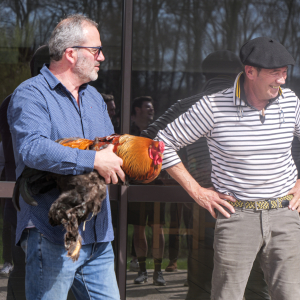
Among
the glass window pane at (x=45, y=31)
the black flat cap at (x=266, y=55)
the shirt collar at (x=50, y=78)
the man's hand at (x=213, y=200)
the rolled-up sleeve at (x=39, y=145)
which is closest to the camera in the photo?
the rolled-up sleeve at (x=39, y=145)

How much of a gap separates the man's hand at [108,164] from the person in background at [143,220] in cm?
139

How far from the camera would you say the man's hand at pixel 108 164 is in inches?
66.6

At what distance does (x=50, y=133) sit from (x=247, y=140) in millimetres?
1140

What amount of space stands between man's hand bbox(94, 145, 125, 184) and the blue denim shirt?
31 millimetres

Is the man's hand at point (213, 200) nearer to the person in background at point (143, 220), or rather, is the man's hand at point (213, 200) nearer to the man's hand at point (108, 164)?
the person in background at point (143, 220)

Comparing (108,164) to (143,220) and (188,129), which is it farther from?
(143,220)

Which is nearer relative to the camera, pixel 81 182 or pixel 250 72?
pixel 81 182

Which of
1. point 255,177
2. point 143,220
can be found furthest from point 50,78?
point 143,220

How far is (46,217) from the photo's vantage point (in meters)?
1.86

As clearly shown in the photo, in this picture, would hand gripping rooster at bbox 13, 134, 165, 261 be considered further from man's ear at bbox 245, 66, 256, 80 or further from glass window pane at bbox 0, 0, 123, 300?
glass window pane at bbox 0, 0, 123, 300

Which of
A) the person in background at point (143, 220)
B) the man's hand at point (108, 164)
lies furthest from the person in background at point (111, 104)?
the man's hand at point (108, 164)

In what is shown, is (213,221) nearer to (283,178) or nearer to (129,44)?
(283,178)

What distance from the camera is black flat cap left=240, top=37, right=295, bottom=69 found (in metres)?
2.24

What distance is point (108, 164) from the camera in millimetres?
1700
